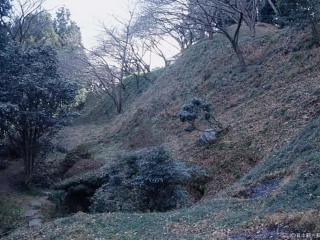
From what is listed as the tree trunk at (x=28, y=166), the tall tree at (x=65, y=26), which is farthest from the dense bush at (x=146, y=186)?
the tall tree at (x=65, y=26)

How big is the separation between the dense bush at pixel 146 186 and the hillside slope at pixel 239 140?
0.97 m

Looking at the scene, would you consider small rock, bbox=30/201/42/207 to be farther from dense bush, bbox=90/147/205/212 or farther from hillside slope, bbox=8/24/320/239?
hillside slope, bbox=8/24/320/239

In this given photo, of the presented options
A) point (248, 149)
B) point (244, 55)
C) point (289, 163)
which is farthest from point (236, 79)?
point (289, 163)

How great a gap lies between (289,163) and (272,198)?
248 centimetres

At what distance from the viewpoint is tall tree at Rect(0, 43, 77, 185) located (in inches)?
594

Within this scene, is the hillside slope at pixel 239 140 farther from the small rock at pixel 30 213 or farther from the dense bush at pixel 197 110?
the small rock at pixel 30 213

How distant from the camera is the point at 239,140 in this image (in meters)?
14.1

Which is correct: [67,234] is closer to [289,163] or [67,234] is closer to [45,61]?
[289,163]

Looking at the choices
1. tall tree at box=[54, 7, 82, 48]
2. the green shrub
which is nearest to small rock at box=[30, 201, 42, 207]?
the green shrub

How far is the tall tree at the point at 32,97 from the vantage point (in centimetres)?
1509

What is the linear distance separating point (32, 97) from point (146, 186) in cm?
770

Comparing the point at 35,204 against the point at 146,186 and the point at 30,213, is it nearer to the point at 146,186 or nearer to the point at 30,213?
the point at 30,213

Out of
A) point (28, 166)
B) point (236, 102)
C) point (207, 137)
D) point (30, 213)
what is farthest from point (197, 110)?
point (28, 166)

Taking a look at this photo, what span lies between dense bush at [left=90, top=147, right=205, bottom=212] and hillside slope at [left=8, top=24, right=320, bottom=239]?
97cm
